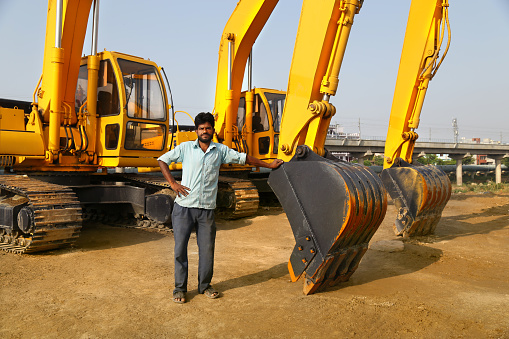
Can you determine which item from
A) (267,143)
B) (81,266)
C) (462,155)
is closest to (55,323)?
(81,266)

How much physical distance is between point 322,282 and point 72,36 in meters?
5.59

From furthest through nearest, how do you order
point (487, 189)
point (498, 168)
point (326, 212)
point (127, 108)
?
point (498, 168) → point (487, 189) → point (127, 108) → point (326, 212)

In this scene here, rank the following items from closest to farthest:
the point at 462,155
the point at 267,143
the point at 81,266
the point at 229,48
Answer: the point at 81,266 → the point at 229,48 → the point at 267,143 → the point at 462,155

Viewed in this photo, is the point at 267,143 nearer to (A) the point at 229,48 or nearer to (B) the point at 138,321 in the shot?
(A) the point at 229,48

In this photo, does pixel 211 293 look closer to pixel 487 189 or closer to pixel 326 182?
pixel 326 182

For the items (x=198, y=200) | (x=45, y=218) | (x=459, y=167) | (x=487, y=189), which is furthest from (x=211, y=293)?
(x=459, y=167)

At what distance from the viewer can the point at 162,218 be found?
24.8 ft

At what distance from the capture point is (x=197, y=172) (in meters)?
4.11

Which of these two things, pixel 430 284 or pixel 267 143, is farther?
pixel 267 143

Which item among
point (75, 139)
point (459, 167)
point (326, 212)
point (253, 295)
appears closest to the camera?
point (326, 212)

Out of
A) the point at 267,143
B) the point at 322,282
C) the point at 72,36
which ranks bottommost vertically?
the point at 322,282

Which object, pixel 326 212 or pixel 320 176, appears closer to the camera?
pixel 326 212

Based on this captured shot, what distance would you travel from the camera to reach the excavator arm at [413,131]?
22.1ft

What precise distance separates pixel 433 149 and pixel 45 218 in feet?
120
